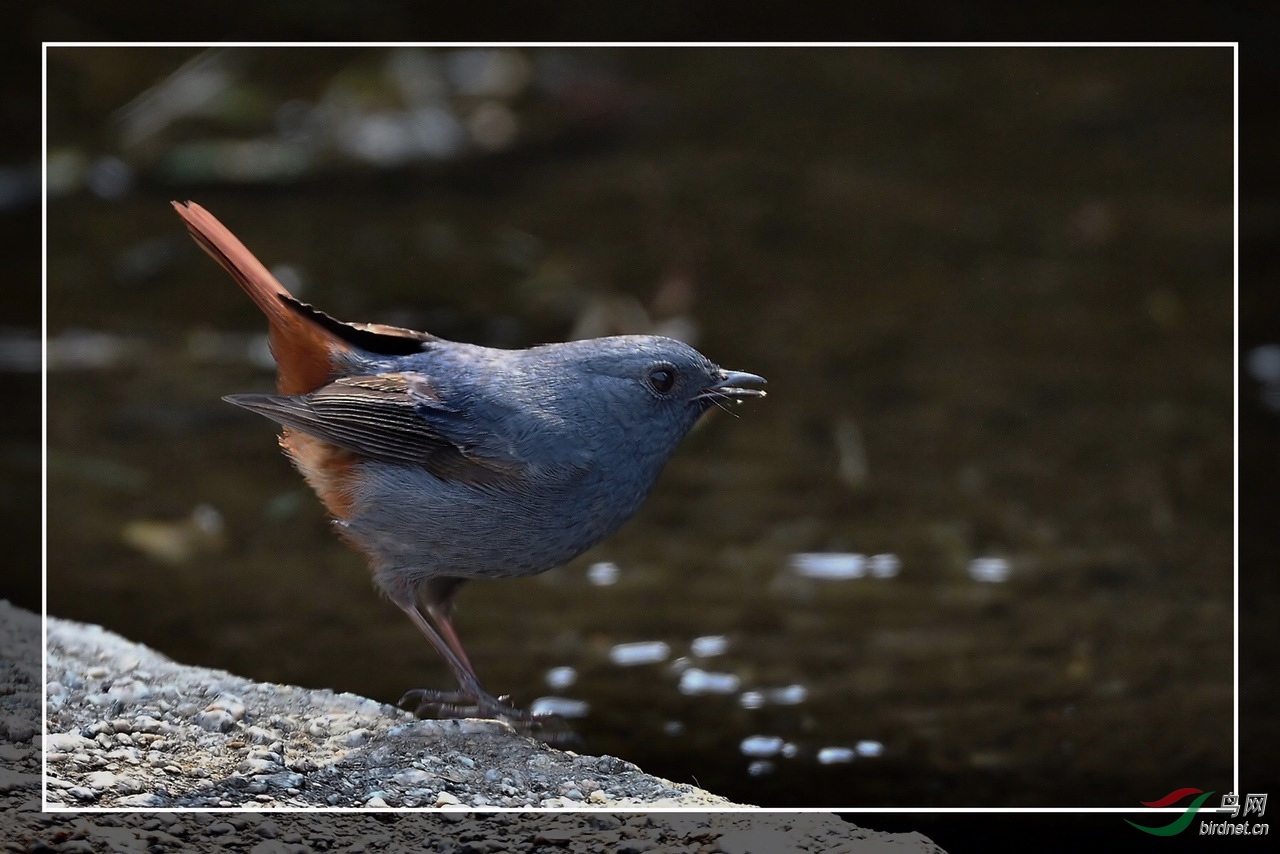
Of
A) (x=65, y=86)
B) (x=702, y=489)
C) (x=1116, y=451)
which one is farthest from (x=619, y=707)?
(x=65, y=86)

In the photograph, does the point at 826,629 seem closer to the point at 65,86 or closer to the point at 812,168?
the point at 812,168

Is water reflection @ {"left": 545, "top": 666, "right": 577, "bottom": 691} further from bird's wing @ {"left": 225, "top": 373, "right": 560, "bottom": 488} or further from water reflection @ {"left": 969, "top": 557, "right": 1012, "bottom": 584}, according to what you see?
water reflection @ {"left": 969, "top": 557, "right": 1012, "bottom": 584}

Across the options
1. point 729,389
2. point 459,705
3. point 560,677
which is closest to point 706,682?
point 560,677

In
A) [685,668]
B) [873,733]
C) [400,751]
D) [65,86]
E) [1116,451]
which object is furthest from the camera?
[1116,451]

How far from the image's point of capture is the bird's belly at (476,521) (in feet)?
12.9

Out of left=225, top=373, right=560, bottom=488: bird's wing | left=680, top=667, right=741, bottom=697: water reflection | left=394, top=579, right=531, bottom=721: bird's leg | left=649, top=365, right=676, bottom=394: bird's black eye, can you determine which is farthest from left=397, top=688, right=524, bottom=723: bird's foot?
left=680, top=667, right=741, bottom=697: water reflection

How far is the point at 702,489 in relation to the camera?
7.34m

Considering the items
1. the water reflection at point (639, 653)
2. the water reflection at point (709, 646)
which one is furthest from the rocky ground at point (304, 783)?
the water reflection at point (709, 646)

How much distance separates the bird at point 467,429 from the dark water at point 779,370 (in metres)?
1.66

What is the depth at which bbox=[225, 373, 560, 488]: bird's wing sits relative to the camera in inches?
160

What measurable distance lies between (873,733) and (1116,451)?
278 centimetres

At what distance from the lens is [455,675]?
14.4 feet

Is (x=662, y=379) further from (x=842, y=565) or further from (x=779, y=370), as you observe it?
(x=779, y=370)

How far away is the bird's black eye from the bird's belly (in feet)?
0.99
